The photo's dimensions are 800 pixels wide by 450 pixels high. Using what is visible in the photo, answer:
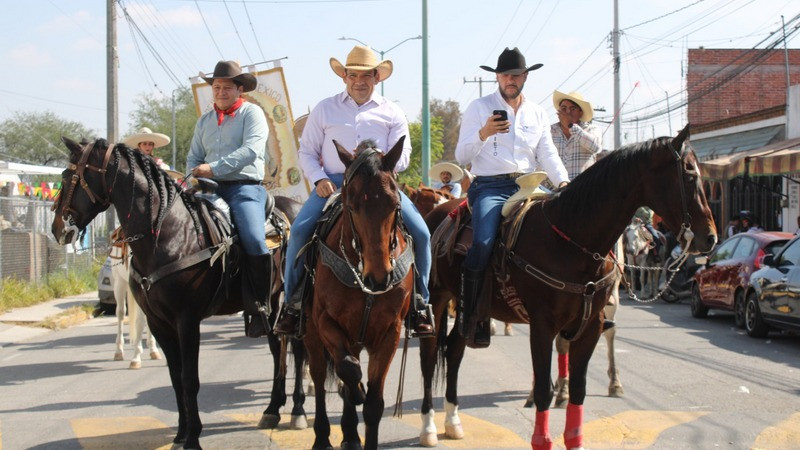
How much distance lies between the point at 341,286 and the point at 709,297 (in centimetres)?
1268

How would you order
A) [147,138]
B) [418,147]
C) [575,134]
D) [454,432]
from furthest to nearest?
[418,147] < [147,138] < [575,134] < [454,432]

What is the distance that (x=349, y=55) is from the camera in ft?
23.5

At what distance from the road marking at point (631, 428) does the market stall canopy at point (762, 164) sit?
477 inches

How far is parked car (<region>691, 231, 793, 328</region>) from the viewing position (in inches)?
608

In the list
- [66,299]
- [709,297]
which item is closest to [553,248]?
[709,297]

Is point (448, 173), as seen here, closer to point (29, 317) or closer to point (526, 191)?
point (526, 191)

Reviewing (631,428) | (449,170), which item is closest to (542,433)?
(631,428)

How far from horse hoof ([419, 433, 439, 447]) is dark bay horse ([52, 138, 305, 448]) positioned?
1836 mm

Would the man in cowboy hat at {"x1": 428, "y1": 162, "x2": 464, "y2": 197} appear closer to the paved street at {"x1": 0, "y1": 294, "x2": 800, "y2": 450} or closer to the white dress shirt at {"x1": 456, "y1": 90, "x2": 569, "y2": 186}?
the paved street at {"x1": 0, "y1": 294, "x2": 800, "y2": 450}

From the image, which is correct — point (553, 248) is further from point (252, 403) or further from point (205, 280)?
point (252, 403)

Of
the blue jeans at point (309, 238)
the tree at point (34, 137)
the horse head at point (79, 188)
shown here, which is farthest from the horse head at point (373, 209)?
the tree at point (34, 137)

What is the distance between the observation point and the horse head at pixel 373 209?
5391 millimetres

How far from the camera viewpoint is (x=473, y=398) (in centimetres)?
920

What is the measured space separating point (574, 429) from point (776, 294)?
809 cm
